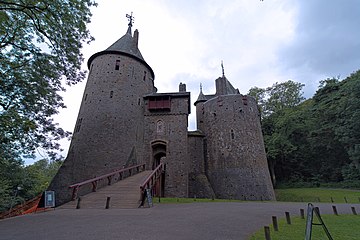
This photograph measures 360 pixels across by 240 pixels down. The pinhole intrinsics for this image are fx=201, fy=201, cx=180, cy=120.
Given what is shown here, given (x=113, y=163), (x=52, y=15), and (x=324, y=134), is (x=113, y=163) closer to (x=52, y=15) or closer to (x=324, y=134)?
(x=52, y=15)

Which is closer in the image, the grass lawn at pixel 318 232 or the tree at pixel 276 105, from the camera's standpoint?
the grass lawn at pixel 318 232

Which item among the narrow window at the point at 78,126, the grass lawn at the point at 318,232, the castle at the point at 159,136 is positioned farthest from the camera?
the narrow window at the point at 78,126

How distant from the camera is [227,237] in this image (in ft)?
15.3

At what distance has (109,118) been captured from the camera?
1812 cm

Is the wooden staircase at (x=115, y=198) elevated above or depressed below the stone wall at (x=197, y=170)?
below

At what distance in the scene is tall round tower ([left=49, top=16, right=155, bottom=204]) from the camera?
16.2 meters

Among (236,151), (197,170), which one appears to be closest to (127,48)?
(197,170)

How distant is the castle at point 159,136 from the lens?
17.3 m

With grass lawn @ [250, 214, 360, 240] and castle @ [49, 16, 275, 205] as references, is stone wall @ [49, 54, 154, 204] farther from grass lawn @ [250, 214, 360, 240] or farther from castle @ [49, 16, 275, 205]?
grass lawn @ [250, 214, 360, 240]

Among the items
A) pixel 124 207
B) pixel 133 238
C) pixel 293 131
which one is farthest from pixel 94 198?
pixel 293 131

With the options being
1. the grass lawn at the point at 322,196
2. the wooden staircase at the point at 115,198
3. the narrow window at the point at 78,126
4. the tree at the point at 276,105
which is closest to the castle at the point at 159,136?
the narrow window at the point at 78,126

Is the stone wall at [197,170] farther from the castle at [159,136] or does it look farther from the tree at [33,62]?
the tree at [33,62]

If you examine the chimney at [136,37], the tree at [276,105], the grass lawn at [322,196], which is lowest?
the grass lawn at [322,196]

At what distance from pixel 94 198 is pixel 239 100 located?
1752cm
